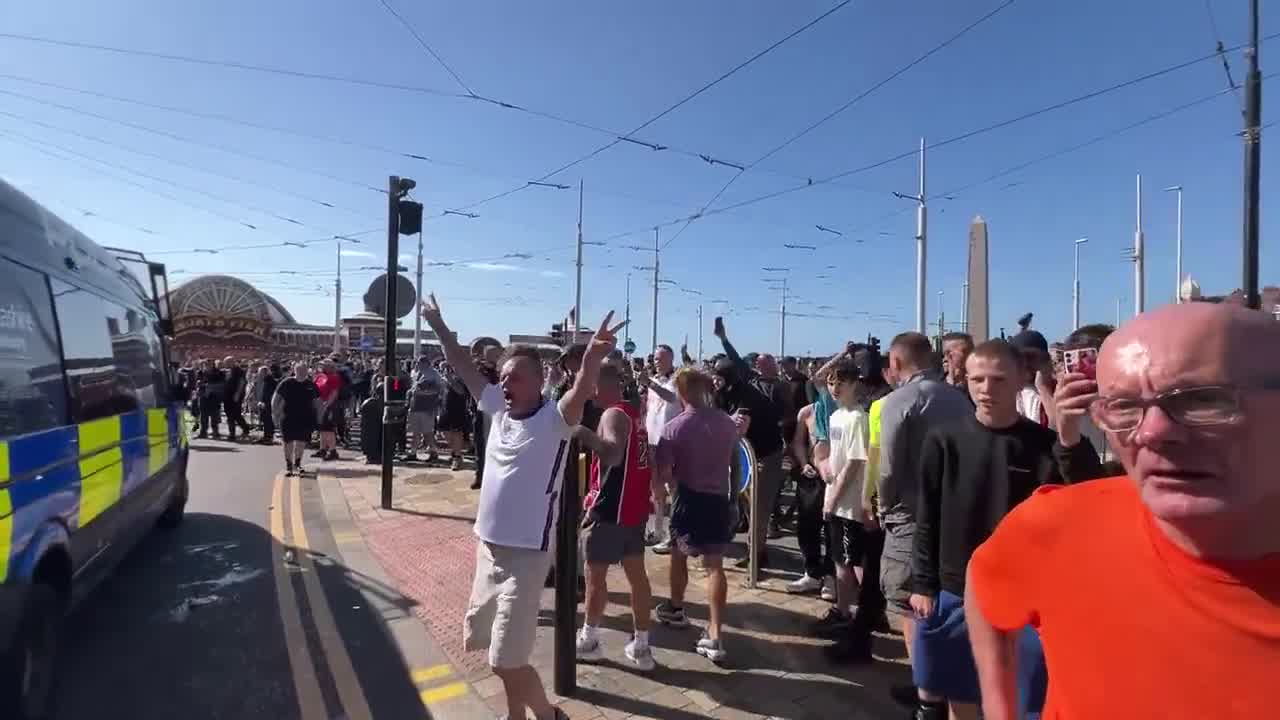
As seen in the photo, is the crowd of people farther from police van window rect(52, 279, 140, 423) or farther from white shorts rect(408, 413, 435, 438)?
white shorts rect(408, 413, 435, 438)

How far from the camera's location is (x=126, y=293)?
5.29 meters

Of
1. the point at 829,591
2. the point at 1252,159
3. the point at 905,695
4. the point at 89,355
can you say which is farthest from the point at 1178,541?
the point at 1252,159

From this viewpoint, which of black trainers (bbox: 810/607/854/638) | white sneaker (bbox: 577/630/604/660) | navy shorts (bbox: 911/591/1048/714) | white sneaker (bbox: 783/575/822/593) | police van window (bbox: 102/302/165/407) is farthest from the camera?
white sneaker (bbox: 783/575/822/593)

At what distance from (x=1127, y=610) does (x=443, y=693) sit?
3.35 metres

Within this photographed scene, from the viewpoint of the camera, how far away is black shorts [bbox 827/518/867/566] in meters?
4.04

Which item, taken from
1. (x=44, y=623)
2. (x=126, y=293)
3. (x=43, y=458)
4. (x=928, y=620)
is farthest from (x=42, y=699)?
(x=928, y=620)

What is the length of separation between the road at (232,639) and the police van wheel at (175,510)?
16cm

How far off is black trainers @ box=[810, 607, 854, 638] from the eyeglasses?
11.3 ft

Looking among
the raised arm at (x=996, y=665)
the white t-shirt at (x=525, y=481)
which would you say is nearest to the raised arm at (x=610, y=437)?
the white t-shirt at (x=525, y=481)

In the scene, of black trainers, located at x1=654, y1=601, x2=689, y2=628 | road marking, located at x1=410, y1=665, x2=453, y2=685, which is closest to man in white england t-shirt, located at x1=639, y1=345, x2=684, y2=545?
black trainers, located at x1=654, y1=601, x2=689, y2=628

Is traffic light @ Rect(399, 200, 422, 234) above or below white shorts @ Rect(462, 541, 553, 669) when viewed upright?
above

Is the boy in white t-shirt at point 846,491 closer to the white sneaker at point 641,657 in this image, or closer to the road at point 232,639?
the white sneaker at point 641,657

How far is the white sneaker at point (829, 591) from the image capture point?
4.76 m

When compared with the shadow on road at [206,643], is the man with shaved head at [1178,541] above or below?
above
